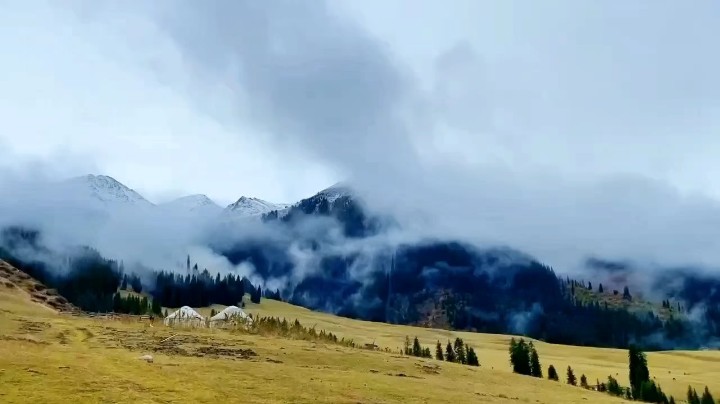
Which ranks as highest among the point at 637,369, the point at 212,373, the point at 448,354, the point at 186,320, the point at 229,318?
the point at 229,318

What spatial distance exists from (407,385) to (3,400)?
18.5 metres

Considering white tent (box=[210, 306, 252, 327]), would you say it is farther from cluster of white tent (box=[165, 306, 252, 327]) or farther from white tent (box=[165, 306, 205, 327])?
white tent (box=[165, 306, 205, 327])

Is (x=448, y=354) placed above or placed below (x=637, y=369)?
above

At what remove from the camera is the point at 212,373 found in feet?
92.4

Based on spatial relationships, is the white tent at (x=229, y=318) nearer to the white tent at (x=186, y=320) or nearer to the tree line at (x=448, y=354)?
the white tent at (x=186, y=320)

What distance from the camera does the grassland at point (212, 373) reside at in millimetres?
22969

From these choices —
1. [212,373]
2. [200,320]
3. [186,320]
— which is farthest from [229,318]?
[212,373]

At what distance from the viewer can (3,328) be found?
1494 inches

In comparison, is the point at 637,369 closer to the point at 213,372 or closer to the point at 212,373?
the point at 213,372

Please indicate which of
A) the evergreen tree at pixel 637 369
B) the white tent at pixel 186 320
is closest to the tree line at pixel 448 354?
the evergreen tree at pixel 637 369

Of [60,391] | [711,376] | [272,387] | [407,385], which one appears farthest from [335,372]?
[711,376]

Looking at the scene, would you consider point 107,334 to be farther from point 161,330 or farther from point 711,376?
point 711,376

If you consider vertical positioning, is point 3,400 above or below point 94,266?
below

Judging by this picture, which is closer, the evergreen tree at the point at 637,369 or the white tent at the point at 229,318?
the white tent at the point at 229,318
